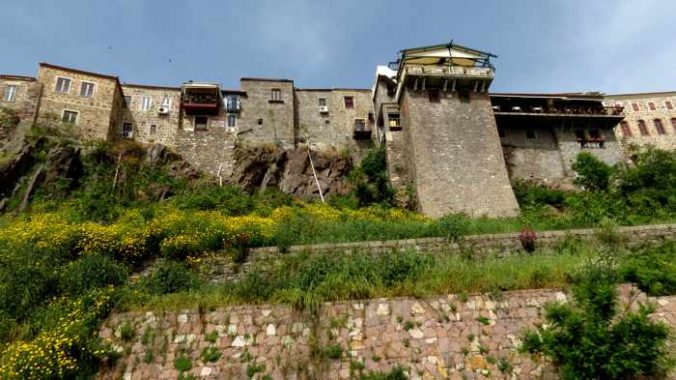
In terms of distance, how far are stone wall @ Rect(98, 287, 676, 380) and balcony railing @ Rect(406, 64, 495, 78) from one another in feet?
63.0

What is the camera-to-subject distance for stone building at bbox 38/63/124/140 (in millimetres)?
26266

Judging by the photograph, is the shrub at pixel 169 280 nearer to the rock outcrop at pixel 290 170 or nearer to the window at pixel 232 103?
the rock outcrop at pixel 290 170

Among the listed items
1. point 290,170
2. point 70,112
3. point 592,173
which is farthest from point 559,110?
point 70,112

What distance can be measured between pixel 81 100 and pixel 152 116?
4.22 m

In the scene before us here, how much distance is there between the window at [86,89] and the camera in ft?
90.1

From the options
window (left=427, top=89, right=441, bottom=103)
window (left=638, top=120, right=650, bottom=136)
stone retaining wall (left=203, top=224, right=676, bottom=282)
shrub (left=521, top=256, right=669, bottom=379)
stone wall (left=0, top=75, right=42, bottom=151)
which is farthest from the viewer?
window (left=638, top=120, right=650, bottom=136)

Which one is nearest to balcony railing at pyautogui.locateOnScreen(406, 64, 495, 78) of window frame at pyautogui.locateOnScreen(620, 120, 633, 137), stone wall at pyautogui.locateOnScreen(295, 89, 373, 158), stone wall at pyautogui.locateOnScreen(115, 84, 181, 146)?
stone wall at pyautogui.locateOnScreen(295, 89, 373, 158)

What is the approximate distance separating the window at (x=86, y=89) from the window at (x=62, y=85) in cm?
79

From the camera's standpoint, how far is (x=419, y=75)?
25.4m

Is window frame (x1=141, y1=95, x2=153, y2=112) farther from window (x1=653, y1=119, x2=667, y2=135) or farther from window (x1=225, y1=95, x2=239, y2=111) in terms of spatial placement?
window (x1=653, y1=119, x2=667, y2=135)

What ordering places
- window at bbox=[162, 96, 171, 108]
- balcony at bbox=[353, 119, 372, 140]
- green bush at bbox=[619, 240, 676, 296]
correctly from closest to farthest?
green bush at bbox=[619, 240, 676, 296], balcony at bbox=[353, 119, 372, 140], window at bbox=[162, 96, 171, 108]

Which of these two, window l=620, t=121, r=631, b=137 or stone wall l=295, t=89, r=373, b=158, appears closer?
stone wall l=295, t=89, r=373, b=158

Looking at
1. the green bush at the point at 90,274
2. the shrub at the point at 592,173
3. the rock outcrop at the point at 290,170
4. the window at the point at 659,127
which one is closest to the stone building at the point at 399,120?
the shrub at the point at 592,173

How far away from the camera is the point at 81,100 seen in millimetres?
27125
